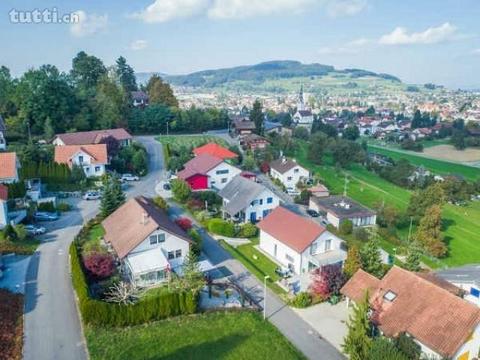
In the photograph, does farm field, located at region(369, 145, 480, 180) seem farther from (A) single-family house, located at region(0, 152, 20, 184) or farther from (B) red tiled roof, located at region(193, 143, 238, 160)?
(A) single-family house, located at region(0, 152, 20, 184)

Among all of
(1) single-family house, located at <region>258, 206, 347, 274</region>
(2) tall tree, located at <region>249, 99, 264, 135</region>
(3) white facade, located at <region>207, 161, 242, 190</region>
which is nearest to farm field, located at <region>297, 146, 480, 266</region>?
(2) tall tree, located at <region>249, 99, 264, 135</region>

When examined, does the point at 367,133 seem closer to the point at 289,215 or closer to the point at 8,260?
the point at 289,215

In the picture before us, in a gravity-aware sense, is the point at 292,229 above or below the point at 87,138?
below

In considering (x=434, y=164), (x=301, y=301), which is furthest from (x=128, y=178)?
(x=434, y=164)

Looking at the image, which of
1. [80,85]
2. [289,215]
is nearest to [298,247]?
[289,215]

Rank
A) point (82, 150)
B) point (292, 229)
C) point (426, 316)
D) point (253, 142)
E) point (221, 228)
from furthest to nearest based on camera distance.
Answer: point (253, 142), point (82, 150), point (221, 228), point (292, 229), point (426, 316)

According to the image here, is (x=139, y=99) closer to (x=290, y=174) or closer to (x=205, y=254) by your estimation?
(x=290, y=174)

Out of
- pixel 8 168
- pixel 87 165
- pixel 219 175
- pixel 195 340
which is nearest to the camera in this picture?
pixel 195 340
